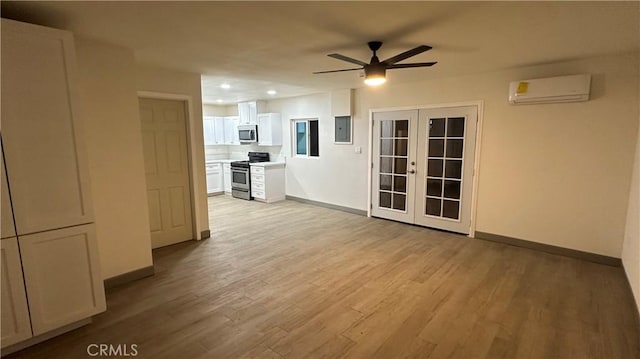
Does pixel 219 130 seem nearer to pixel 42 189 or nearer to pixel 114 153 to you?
pixel 114 153

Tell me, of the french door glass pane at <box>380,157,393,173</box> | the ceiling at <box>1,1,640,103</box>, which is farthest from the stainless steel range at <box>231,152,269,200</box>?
the ceiling at <box>1,1,640,103</box>

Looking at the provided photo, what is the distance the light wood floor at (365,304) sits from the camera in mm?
2324

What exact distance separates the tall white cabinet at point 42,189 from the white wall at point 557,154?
4.40 m

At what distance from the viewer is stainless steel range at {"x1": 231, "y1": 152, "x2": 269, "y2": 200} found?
7.47 meters

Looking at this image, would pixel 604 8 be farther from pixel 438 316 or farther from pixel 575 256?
pixel 575 256

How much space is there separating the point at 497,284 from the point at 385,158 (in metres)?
2.87

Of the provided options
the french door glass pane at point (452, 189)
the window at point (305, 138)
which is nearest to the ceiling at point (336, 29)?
the french door glass pane at point (452, 189)

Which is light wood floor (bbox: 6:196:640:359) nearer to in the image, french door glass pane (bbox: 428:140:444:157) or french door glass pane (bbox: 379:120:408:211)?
french door glass pane (bbox: 379:120:408:211)

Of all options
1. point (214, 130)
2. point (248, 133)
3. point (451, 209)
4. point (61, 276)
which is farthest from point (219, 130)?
point (61, 276)

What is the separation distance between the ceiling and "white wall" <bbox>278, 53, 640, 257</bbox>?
412 mm

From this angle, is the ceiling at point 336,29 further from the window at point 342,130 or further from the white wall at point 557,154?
the window at point 342,130

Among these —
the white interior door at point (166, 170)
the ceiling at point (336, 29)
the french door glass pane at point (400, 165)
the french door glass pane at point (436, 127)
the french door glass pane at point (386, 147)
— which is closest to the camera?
the ceiling at point (336, 29)

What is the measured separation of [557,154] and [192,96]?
16.1ft

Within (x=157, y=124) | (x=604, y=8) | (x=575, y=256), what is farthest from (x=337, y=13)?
(x=575, y=256)
